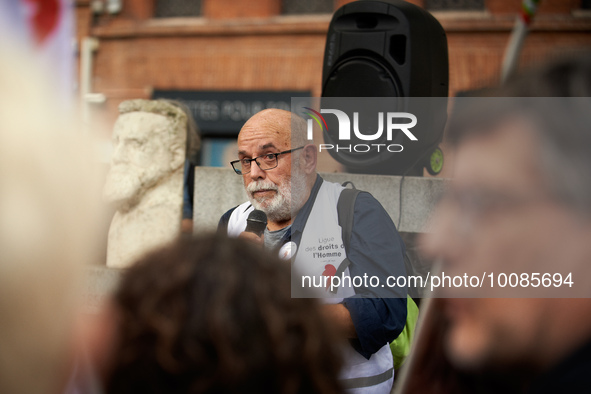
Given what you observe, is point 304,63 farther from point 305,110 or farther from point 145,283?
point 145,283

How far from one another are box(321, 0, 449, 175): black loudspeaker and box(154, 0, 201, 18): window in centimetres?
689

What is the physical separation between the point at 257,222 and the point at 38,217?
161 cm

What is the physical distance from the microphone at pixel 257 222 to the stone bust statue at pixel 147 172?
3.78ft

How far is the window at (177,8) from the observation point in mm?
9406

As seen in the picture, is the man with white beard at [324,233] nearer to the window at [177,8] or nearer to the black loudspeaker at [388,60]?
the black loudspeaker at [388,60]

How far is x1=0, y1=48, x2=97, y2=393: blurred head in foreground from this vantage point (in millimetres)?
452

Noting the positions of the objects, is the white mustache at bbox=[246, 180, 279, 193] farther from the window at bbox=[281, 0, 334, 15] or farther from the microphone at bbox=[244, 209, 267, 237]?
the window at bbox=[281, 0, 334, 15]

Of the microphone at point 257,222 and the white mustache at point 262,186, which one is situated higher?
the white mustache at point 262,186

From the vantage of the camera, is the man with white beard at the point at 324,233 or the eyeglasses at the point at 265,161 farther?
the eyeglasses at the point at 265,161

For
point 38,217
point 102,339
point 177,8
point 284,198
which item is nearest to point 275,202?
point 284,198

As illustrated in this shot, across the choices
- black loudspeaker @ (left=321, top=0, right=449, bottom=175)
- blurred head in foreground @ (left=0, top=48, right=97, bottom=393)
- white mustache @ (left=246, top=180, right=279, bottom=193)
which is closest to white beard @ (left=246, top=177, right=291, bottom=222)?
white mustache @ (left=246, top=180, right=279, bottom=193)

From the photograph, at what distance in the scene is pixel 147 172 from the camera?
3.18 meters

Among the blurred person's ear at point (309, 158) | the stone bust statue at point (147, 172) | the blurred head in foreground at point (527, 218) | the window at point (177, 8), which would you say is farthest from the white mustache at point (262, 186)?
the window at point (177, 8)

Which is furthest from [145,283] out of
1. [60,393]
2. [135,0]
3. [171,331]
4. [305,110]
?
[135,0]
